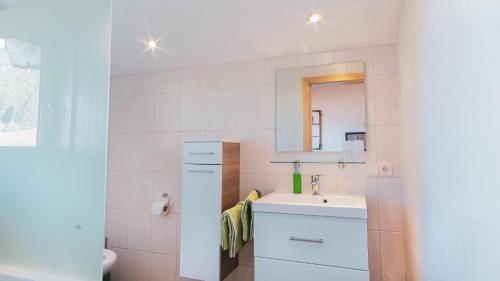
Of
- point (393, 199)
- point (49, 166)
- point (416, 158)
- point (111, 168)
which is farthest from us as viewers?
point (111, 168)

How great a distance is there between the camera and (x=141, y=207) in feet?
7.80

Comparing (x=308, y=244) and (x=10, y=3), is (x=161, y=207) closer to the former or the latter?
(x=308, y=244)

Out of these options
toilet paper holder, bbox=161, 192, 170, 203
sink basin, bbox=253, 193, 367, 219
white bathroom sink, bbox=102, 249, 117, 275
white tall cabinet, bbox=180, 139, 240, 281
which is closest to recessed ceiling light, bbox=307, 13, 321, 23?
white tall cabinet, bbox=180, 139, 240, 281

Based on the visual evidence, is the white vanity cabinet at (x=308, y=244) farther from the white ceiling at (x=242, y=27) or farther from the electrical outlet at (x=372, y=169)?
the white ceiling at (x=242, y=27)

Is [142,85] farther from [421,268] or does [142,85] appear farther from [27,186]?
[421,268]

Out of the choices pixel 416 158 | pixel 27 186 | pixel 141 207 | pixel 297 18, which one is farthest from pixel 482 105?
pixel 141 207

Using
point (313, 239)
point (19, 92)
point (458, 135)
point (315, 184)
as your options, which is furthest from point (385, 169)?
point (19, 92)

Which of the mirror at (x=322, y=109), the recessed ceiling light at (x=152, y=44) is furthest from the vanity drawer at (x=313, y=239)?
the recessed ceiling light at (x=152, y=44)

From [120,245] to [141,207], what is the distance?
1.40 feet

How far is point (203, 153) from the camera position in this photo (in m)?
1.87

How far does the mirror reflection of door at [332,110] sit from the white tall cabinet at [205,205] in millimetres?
638

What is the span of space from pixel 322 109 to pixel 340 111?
12cm

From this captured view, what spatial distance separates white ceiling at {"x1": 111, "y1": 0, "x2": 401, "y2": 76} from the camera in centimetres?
137

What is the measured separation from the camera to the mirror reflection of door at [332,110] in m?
1.81
